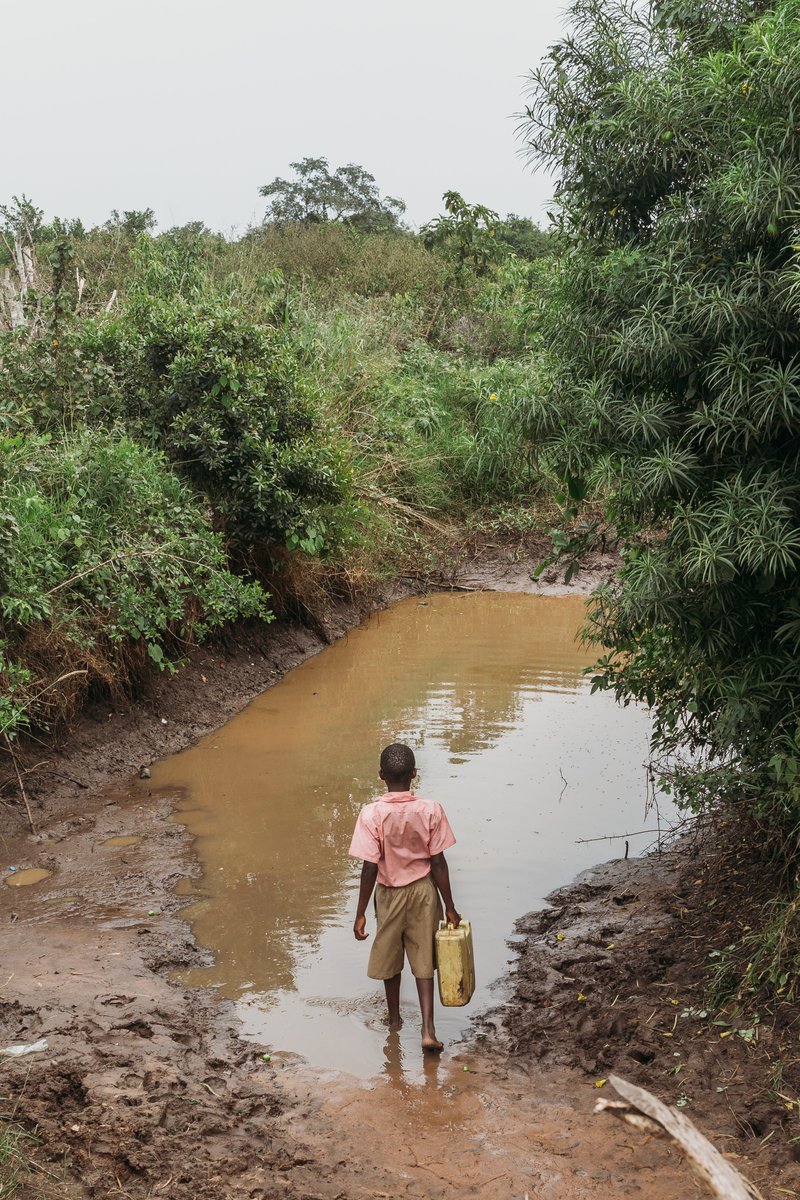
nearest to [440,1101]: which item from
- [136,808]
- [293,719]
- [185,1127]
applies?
[185,1127]

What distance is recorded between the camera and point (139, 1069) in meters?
4.30

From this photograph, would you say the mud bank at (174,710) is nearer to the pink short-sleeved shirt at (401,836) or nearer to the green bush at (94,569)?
the green bush at (94,569)

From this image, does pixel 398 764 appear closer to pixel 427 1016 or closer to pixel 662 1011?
pixel 427 1016

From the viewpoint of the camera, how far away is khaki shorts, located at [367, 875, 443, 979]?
15.7 feet

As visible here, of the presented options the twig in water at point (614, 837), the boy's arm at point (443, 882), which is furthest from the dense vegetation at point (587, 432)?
the boy's arm at point (443, 882)

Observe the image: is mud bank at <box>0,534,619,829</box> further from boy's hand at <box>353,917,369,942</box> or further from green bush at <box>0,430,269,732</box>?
boy's hand at <box>353,917,369,942</box>

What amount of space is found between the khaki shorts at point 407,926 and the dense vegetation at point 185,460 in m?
2.27

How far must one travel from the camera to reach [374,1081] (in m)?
4.47

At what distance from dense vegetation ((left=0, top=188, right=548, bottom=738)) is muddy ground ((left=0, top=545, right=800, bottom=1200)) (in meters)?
1.89

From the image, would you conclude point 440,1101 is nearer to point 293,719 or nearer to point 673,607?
point 673,607

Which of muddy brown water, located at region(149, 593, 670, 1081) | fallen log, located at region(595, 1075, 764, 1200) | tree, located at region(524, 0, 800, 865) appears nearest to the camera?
fallen log, located at region(595, 1075, 764, 1200)

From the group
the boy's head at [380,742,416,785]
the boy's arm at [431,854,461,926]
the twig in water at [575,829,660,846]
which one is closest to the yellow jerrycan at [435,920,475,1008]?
the boy's arm at [431,854,461,926]

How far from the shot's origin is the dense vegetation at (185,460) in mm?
7852

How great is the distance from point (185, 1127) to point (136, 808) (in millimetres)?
3778
